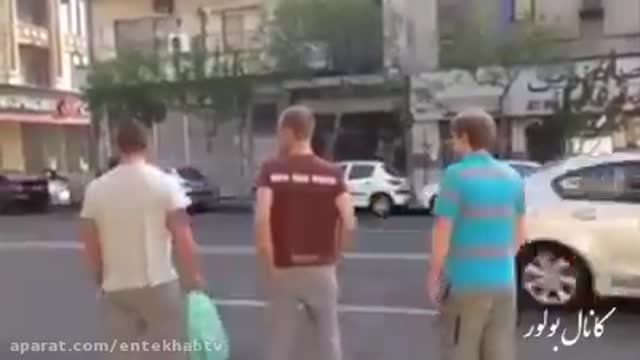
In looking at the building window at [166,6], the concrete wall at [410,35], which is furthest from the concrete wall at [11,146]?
the concrete wall at [410,35]

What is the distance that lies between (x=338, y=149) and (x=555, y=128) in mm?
6995

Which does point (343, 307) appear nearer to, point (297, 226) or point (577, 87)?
point (297, 226)

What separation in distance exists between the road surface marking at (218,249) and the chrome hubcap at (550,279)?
446 cm

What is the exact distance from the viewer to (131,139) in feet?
18.9

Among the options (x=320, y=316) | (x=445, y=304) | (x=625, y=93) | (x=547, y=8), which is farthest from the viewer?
(x=547, y=8)

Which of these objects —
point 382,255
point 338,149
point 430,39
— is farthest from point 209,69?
point 382,255

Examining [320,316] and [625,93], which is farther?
[625,93]

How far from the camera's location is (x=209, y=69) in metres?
34.0

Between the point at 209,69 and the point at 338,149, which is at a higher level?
the point at 209,69

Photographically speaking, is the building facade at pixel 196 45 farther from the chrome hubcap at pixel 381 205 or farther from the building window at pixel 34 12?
the building window at pixel 34 12

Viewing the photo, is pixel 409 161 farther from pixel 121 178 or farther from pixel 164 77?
pixel 121 178

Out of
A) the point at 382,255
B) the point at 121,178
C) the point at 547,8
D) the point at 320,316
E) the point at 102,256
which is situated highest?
the point at 547,8

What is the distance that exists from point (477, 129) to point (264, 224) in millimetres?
1302

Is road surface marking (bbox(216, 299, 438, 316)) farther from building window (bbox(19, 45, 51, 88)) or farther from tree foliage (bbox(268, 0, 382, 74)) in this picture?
building window (bbox(19, 45, 51, 88))
